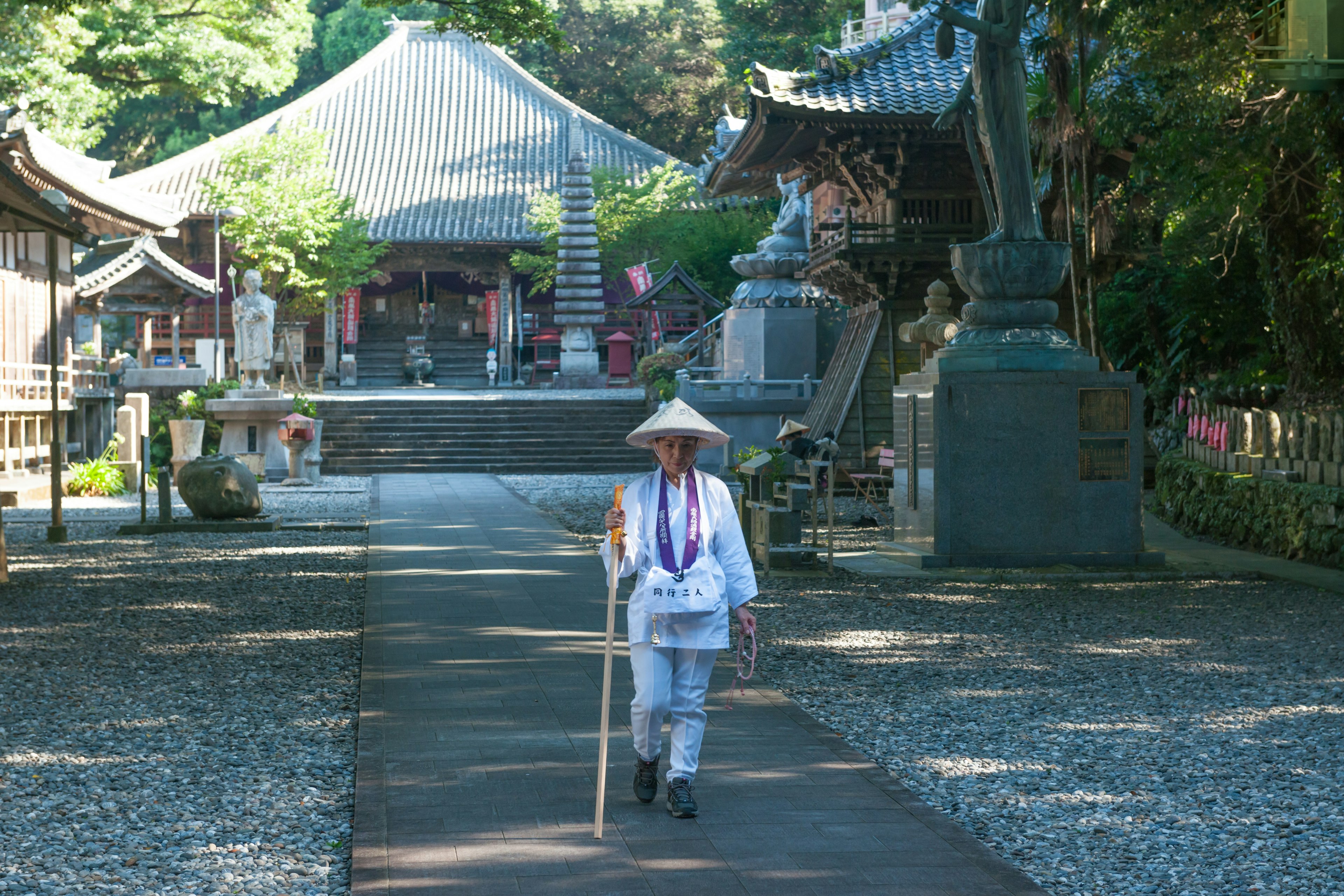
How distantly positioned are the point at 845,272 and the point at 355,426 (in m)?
10.7

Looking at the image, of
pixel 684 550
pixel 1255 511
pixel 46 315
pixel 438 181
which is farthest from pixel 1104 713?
pixel 438 181

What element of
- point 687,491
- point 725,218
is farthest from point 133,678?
point 725,218

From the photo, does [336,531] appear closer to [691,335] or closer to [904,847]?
[904,847]

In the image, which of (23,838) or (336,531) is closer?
(23,838)

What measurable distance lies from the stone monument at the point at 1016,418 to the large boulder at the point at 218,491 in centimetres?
797

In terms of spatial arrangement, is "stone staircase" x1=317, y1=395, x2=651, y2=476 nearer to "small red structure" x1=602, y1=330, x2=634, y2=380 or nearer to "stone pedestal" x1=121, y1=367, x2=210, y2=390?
"stone pedestal" x1=121, y1=367, x2=210, y2=390

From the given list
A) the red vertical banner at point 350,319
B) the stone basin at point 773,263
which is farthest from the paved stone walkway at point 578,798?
the red vertical banner at point 350,319

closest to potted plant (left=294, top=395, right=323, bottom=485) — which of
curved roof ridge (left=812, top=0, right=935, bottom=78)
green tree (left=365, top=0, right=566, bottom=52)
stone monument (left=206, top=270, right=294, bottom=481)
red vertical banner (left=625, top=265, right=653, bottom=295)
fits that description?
stone monument (left=206, top=270, right=294, bottom=481)

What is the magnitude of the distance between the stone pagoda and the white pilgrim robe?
30.7m

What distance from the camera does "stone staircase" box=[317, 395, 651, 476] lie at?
989 inches

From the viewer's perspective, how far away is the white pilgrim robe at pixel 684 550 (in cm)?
477

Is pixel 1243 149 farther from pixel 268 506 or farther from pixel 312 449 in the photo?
pixel 312 449

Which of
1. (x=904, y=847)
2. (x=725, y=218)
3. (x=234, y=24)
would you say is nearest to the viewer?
(x=904, y=847)

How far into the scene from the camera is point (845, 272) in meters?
20.6
